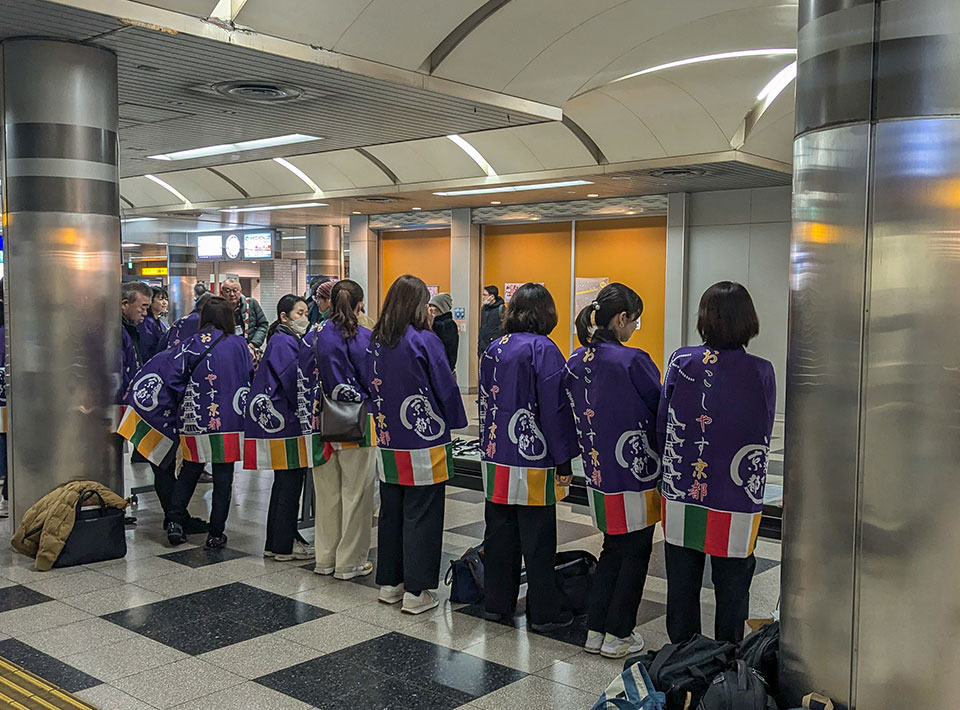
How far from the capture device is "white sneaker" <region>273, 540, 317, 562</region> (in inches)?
237

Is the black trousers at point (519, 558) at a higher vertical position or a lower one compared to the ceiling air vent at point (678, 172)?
lower

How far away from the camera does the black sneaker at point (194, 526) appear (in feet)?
21.6

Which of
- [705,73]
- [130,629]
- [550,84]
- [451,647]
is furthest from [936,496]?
[705,73]

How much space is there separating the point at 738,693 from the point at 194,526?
4675mm

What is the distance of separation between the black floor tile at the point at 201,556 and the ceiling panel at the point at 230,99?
132 inches

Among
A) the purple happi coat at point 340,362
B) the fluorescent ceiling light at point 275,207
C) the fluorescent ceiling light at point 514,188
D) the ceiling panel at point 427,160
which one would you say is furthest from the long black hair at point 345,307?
the fluorescent ceiling light at point 275,207

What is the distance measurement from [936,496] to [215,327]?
15.9ft

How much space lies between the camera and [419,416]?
496cm

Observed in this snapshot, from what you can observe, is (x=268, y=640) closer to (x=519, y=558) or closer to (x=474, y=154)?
(x=519, y=558)

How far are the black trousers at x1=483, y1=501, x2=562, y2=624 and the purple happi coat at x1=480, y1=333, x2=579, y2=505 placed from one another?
0.36 ft

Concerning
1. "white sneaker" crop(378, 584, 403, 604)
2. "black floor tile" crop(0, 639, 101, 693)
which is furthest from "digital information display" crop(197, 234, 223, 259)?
"black floor tile" crop(0, 639, 101, 693)

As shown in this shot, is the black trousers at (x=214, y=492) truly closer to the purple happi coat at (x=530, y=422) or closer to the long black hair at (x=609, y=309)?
the purple happi coat at (x=530, y=422)

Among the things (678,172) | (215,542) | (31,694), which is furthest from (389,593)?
(678,172)

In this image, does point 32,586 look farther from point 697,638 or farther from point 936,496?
point 936,496
